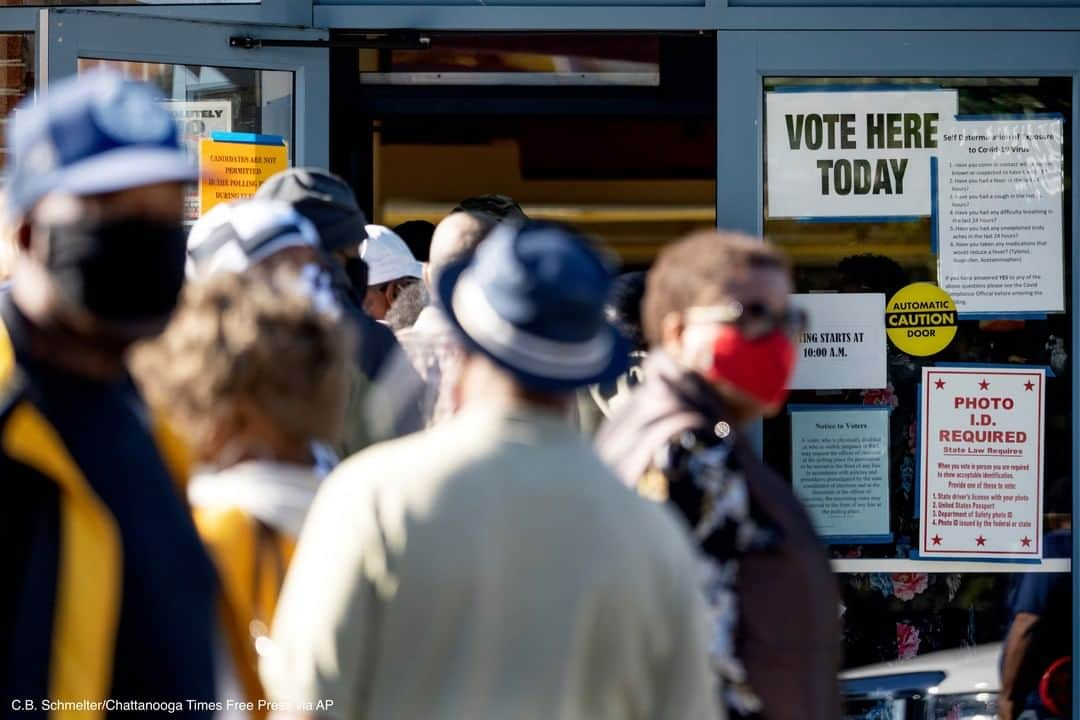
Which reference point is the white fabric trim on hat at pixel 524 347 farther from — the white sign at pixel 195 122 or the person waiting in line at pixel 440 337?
the white sign at pixel 195 122

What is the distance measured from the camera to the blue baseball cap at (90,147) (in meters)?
1.87

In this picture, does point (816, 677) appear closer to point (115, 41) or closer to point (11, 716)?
point (11, 716)

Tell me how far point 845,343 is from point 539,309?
3.13 m

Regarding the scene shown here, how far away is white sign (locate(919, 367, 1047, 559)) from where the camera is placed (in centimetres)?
512

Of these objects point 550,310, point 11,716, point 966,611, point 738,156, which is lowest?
point 966,611

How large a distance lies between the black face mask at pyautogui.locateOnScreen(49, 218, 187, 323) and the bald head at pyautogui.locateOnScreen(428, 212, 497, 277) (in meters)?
2.21

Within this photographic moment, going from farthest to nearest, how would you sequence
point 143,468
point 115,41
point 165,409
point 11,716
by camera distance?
point 115,41 < point 165,409 < point 143,468 < point 11,716

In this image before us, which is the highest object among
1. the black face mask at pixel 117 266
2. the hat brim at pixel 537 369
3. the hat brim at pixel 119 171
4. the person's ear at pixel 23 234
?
the hat brim at pixel 119 171

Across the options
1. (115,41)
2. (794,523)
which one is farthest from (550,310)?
(115,41)

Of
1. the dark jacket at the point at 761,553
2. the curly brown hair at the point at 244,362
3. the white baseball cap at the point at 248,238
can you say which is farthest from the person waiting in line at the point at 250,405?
the white baseball cap at the point at 248,238

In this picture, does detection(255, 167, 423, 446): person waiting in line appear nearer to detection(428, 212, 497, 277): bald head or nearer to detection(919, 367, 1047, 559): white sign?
detection(428, 212, 497, 277): bald head

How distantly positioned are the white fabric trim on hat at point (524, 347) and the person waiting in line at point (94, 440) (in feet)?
1.32

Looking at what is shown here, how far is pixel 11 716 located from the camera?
1.74m

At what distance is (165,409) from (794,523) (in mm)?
1029
